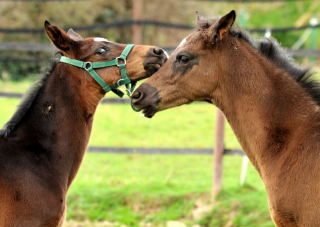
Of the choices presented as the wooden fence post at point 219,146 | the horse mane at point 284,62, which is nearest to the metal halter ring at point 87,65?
the horse mane at point 284,62

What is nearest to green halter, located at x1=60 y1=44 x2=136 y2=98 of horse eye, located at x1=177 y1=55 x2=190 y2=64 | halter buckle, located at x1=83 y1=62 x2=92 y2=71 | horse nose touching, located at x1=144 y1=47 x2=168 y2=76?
halter buckle, located at x1=83 y1=62 x2=92 y2=71

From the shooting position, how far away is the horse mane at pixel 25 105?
15.5 feet

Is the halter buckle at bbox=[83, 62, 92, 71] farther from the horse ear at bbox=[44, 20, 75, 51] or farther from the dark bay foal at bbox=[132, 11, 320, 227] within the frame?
the dark bay foal at bbox=[132, 11, 320, 227]

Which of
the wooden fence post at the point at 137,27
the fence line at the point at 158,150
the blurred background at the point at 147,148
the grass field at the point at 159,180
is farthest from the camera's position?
the wooden fence post at the point at 137,27

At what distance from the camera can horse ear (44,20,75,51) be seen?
486cm

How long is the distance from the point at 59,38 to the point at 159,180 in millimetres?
4600

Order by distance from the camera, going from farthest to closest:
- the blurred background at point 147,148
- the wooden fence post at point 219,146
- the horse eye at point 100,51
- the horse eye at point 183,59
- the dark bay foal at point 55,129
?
1. the wooden fence post at point 219,146
2. the blurred background at point 147,148
3. the horse eye at point 100,51
4. the horse eye at point 183,59
5. the dark bay foal at point 55,129

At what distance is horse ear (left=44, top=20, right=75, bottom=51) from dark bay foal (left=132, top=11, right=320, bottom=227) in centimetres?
77

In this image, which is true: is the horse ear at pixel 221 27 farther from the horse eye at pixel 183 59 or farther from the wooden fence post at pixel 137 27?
the wooden fence post at pixel 137 27

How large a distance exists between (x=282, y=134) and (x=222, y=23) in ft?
2.87

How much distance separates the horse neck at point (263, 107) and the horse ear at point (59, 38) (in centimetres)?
128

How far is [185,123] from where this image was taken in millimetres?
12469

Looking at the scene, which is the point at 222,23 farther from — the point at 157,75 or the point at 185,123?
the point at 185,123

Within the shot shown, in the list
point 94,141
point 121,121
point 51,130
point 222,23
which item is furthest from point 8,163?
point 121,121
